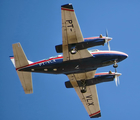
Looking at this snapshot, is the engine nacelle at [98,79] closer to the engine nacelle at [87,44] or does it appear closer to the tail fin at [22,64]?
the tail fin at [22,64]

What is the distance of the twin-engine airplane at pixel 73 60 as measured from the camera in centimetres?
3847

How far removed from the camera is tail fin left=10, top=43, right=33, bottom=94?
40.4 meters

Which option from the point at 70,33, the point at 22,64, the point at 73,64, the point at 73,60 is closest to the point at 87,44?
the point at 70,33

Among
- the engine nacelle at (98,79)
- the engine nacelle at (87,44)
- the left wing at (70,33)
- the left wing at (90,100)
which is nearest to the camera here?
the left wing at (70,33)

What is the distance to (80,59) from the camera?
1633 inches

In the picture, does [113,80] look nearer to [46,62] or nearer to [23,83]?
[46,62]

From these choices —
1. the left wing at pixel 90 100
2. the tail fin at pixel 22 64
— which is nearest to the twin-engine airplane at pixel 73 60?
the tail fin at pixel 22 64

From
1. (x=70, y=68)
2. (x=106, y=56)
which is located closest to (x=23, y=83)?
(x=70, y=68)

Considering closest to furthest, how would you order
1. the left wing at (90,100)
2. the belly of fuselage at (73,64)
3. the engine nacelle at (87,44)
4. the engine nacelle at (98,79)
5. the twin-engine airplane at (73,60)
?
the twin-engine airplane at (73,60), the engine nacelle at (87,44), the belly of fuselage at (73,64), the engine nacelle at (98,79), the left wing at (90,100)

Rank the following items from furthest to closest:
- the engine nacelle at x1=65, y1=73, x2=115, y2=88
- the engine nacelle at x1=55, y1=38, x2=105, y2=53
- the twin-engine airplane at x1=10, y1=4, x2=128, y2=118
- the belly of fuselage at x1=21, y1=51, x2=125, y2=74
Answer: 1. the engine nacelle at x1=65, y1=73, x2=115, y2=88
2. the belly of fuselage at x1=21, y1=51, x2=125, y2=74
3. the engine nacelle at x1=55, y1=38, x2=105, y2=53
4. the twin-engine airplane at x1=10, y1=4, x2=128, y2=118

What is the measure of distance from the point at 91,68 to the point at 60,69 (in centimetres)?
490

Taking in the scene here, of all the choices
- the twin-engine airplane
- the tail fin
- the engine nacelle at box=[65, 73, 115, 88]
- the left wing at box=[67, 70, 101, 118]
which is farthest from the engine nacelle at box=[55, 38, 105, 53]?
the left wing at box=[67, 70, 101, 118]

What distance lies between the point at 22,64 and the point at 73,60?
25.3 ft

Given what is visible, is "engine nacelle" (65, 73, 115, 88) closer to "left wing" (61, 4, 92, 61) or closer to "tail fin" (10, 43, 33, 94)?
"left wing" (61, 4, 92, 61)
